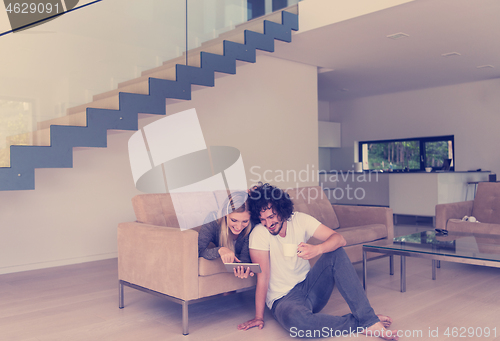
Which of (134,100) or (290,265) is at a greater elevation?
(134,100)

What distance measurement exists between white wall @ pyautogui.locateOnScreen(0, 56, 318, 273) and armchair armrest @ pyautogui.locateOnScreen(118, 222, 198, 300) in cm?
191

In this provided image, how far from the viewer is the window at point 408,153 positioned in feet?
29.2

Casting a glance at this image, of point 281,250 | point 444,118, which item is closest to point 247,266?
point 281,250

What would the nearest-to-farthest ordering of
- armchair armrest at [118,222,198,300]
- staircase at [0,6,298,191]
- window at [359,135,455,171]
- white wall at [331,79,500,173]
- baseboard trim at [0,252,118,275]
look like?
armchair armrest at [118,222,198,300], staircase at [0,6,298,191], baseboard trim at [0,252,118,275], white wall at [331,79,500,173], window at [359,135,455,171]

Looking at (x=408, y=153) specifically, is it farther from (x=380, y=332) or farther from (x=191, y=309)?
(x=380, y=332)

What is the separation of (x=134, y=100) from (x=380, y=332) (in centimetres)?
276

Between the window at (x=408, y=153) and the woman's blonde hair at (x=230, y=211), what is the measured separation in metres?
6.85

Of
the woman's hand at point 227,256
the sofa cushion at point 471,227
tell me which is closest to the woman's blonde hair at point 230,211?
the woman's hand at point 227,256

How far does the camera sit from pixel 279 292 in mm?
2506

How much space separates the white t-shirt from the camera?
8.24 ft

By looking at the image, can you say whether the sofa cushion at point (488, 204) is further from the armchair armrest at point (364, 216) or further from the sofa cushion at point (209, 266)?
the sofa cushion at point (209, 266)

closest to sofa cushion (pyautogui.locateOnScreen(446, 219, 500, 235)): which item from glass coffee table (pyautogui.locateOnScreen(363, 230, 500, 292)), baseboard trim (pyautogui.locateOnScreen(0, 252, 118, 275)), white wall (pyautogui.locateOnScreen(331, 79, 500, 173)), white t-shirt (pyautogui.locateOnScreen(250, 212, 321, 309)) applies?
glass coffee table (pyautogui.locateOnScreen(363, 230, 500, 292))

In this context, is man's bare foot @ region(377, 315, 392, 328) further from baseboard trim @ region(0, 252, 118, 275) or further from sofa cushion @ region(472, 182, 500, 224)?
baseboard trim @ region(0, 252, 118, 275)

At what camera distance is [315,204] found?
415 cm
